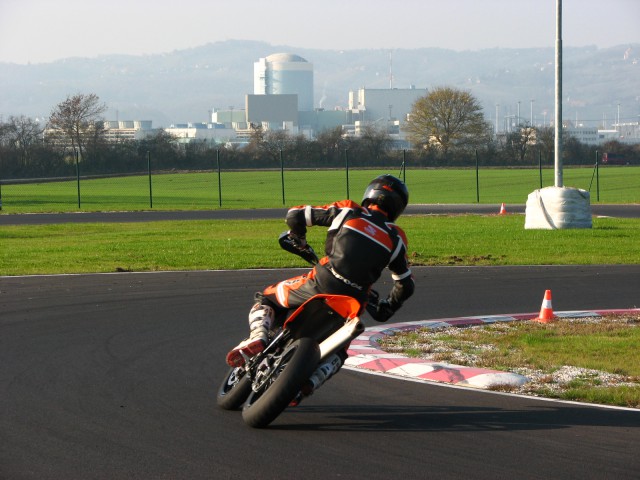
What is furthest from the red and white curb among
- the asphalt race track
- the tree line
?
the tree line

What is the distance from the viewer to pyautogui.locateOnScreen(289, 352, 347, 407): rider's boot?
Result: 6820 mm

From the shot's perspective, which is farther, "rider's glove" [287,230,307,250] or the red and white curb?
the red and white curb

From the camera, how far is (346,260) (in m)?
7.04

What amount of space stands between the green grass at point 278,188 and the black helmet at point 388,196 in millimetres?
33551

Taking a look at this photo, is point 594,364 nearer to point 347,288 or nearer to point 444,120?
point 347,288

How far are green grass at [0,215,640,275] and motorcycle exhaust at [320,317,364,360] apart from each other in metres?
11.2

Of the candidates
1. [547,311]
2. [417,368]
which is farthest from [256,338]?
[547,311]

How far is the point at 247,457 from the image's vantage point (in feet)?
20.6

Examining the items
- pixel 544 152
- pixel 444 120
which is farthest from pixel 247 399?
pixel 444 120

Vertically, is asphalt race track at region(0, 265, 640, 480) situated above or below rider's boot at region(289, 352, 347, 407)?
below

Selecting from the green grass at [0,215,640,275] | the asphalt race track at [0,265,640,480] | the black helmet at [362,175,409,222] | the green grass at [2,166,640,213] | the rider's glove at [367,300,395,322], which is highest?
the black helmet at [362,175,409,222]

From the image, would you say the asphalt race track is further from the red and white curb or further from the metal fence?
the metal fence

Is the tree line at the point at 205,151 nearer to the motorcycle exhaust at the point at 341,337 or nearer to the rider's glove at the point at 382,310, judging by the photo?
the rider's glove at the point at 382,310

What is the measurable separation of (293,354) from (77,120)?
77.1 meters
